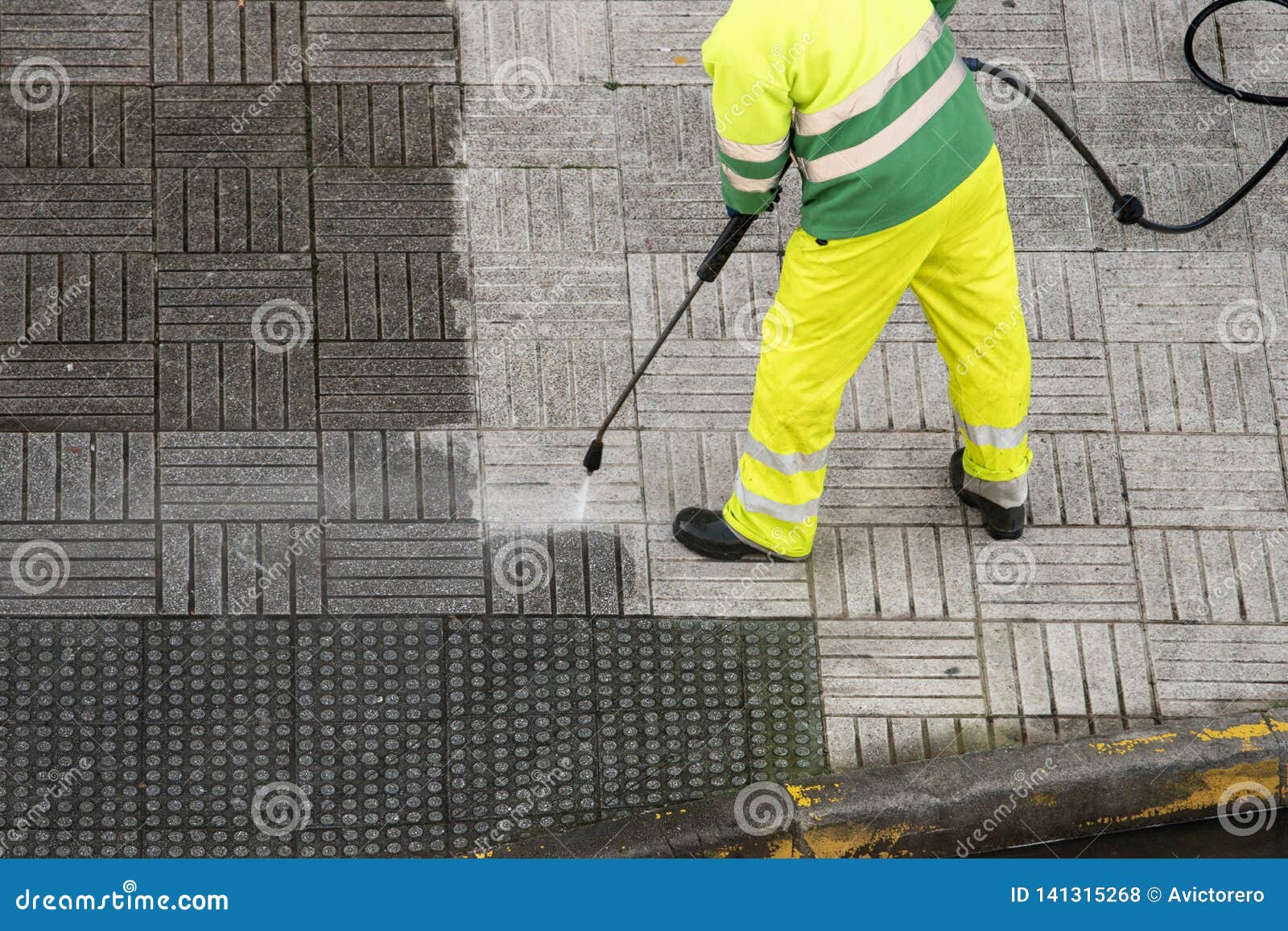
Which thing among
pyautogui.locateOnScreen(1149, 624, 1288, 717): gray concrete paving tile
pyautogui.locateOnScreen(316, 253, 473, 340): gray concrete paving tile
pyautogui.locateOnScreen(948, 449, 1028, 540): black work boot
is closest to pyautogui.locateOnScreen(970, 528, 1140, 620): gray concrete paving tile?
pyautogui.locateOnScreen(948, 449, 1028, 540): black work boot

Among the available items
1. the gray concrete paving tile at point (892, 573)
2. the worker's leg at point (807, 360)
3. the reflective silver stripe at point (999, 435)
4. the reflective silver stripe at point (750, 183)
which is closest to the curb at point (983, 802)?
the gray concrete paving tile at point (892, 573)

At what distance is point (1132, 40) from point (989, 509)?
6.96 feet

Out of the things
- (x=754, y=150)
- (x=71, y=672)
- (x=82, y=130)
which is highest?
(x=82, y=130)

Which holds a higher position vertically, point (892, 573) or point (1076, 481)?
point (1076, 481)

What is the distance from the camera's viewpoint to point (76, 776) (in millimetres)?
4328

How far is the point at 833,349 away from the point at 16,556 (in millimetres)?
2592

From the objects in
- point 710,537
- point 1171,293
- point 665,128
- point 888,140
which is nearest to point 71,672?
point 710,537

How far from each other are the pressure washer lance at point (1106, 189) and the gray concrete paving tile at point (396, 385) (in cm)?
50

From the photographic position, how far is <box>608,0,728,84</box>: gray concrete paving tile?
17.9 feet

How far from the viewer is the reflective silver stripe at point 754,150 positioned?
3738mm

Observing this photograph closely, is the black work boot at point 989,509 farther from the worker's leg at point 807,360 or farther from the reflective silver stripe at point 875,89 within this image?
the reflective silver stripe at point 875,89

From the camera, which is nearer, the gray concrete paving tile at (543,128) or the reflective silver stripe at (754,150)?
the reflective silver stripe at (754,150)

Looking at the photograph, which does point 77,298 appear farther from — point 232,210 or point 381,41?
point 381,41

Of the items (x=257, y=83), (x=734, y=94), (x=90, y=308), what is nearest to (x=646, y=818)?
(x=734, y=94)
